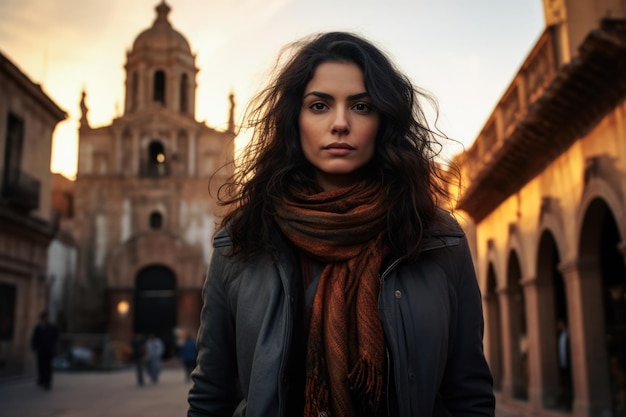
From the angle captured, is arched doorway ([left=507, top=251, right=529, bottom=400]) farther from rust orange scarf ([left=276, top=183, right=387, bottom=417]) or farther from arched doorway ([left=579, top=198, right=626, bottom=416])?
rust orange scarf ([left=276, top=183, right=387, bottom=417])

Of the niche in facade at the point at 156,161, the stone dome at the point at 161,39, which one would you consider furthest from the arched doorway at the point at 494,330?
the stone dome at the point at 161,39

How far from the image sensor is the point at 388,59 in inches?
106

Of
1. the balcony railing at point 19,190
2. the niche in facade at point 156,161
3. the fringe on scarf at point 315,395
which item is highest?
the niche in facade at point 156,161

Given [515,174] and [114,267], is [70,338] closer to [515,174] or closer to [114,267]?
[114,267]

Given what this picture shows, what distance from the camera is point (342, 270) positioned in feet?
7.96

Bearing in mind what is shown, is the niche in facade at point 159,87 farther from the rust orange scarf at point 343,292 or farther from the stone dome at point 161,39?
the rust orange scarf at point 343,292

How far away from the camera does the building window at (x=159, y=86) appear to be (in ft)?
161

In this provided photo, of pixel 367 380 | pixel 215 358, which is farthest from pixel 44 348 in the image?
pixel 367 380

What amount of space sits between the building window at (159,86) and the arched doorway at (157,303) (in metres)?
12.7

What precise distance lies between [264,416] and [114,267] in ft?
136

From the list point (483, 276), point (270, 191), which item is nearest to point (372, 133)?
point (270, 191)

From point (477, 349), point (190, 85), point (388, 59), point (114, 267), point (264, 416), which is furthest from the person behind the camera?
point (190, 85)

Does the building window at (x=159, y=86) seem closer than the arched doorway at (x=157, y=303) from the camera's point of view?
No

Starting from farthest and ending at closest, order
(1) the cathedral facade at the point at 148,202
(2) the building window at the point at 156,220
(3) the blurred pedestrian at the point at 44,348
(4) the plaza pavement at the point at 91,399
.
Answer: (2) the building window at the point at 156,220
(1) the cathedral facade at the point at 148,202
(3) the blurred pedestrian at the point at 44,348
(4) the plaza pavement at the point at 91,399
